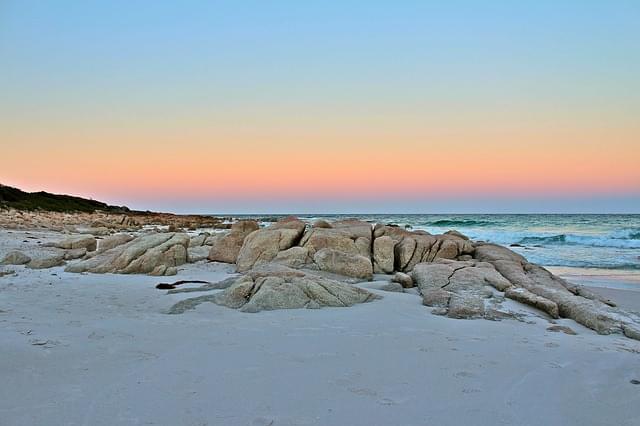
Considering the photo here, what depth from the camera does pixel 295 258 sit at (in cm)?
1122

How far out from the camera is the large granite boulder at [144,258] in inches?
425

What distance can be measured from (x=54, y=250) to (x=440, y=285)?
36.7ft

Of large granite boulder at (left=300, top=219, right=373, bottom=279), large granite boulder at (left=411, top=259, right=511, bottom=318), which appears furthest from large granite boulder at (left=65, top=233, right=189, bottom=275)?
large granite boulder at (left=411, top=259, right=511, bottom=318)

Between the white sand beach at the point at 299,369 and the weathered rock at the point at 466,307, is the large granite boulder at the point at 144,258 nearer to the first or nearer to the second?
the white sand beach at the point at 299,369

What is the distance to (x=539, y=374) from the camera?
4.40 metres

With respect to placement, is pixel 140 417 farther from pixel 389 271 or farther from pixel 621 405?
pixel 389 271

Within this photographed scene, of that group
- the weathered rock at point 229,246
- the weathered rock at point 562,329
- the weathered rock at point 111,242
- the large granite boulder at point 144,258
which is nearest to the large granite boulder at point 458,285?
the weathered rock at point 562,329

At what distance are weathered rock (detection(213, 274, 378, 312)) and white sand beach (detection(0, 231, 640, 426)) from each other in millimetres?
294

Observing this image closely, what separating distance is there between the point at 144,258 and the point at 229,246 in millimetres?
2551

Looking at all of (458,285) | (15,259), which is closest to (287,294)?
(458,285)

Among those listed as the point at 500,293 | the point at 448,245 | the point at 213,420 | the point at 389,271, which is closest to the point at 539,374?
the point at 213,420

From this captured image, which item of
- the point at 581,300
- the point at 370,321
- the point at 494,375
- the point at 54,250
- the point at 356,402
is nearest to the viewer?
the point at 356,402

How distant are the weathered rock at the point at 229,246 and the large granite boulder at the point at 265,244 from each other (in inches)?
23.0

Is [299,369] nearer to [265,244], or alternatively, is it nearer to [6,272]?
[265,244]
